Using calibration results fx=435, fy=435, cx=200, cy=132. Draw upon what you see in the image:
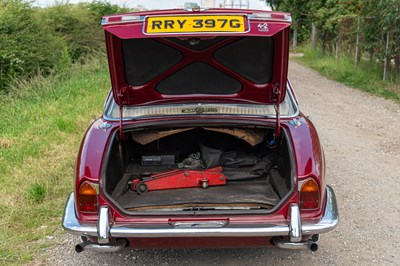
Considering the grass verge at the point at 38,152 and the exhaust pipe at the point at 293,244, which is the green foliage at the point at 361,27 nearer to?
the grass verge at the point at 38,152

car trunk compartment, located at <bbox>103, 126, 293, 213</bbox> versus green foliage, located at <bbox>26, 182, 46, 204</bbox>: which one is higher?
car trunk compartment, located at <bbox>103, 126, 293, 213</bbox>

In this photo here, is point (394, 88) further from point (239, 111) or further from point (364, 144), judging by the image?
point (239, 111)

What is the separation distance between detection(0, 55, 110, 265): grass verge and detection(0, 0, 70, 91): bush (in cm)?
58

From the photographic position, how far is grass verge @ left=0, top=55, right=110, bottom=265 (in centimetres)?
411

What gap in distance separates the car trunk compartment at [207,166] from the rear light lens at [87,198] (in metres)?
0.09

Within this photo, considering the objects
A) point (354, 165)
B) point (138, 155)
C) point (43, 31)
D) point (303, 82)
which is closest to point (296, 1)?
point (303, 82)

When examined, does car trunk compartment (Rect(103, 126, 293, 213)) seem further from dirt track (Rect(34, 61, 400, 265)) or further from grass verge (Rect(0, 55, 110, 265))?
grass verge (Rect(0, 55, 110, 265))

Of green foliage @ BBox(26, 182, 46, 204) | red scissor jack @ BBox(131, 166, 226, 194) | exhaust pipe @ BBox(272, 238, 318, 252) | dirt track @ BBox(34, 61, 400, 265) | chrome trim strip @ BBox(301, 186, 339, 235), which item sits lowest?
dirt track @ BBox(34, 61, 400, 265)

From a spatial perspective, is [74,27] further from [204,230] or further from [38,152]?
[204,230]

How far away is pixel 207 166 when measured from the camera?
4.13m

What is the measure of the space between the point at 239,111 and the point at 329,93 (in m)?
8.31

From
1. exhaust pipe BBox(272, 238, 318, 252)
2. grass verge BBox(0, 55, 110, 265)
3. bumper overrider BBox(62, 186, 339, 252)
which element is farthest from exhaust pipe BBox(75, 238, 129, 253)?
exhaust pipe BBox(272, 238, 318, 252)

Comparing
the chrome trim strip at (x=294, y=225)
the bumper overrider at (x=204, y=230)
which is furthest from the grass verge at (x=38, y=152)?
the chrome trim strip at (x=294, y=225)

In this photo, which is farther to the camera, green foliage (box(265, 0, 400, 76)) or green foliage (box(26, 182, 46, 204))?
green foliage (box(265, 0, 400, 76))
